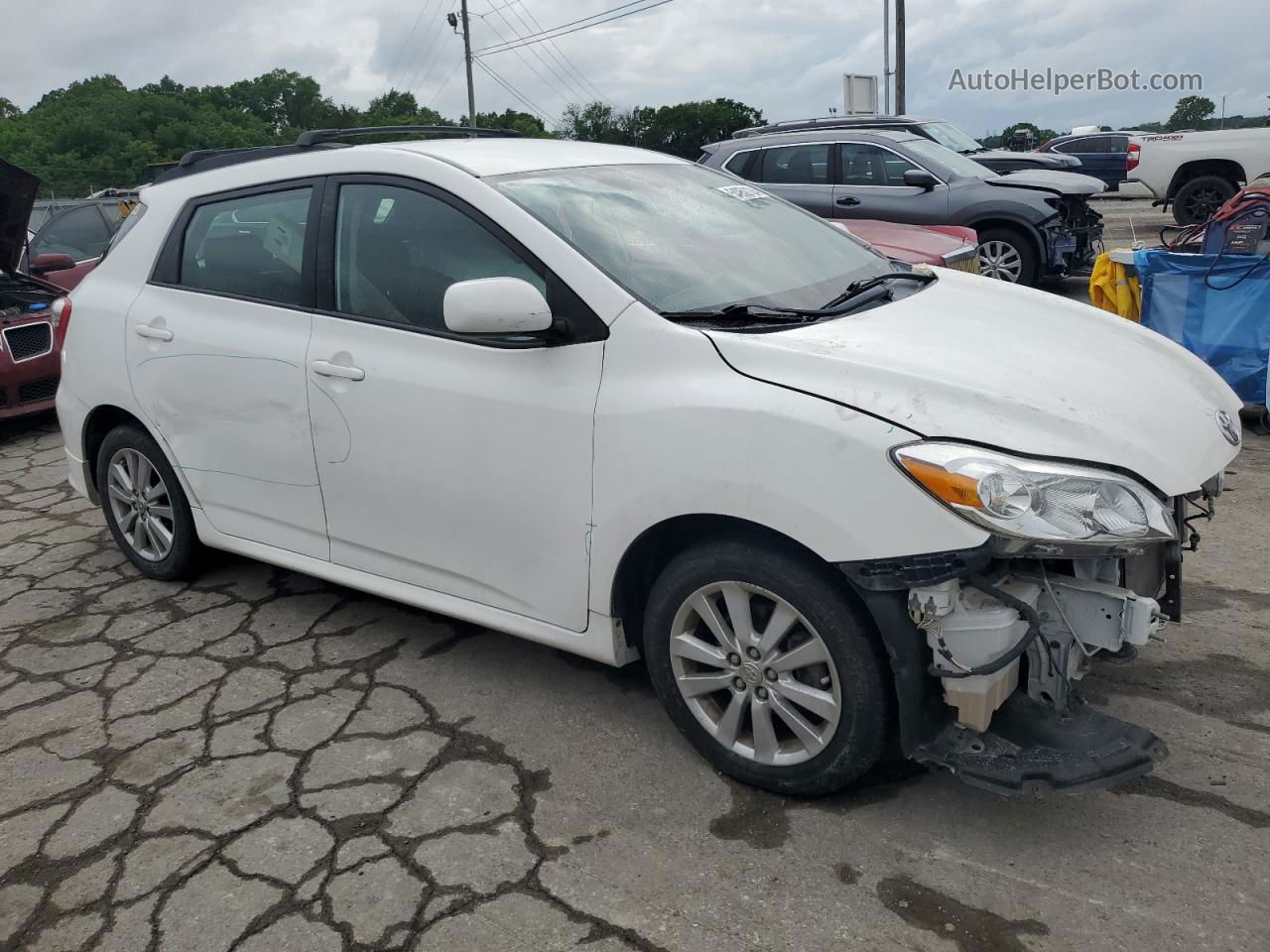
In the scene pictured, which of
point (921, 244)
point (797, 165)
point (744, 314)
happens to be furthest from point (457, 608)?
point (797, 165)

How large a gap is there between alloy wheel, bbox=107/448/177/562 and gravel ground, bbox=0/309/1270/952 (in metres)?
0.62

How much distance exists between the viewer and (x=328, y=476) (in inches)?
141

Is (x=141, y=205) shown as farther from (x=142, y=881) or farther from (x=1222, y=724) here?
(x=1222, y=724)

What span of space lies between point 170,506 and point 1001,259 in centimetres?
801

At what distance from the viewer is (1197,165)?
595 inches

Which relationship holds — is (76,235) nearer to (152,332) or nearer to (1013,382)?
(152,332)

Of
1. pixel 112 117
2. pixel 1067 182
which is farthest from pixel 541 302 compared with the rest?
pixel 112 117

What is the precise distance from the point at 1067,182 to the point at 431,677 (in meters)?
9.20

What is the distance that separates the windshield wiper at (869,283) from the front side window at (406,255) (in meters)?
0.91

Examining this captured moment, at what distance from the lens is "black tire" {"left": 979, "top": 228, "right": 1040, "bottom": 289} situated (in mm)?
9844

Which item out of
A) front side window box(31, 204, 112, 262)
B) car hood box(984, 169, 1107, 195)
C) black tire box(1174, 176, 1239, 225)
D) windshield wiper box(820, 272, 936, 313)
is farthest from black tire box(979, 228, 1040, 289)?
front side window box(31, 204, 112, 262)

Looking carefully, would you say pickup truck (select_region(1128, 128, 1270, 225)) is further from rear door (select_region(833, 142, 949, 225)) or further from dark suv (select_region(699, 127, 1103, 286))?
rear door (select_region(833, 142, 949, 225))

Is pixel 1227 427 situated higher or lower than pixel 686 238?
lower

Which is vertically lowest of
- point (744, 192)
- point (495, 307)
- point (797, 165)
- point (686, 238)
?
point (495, 307)
